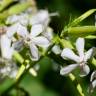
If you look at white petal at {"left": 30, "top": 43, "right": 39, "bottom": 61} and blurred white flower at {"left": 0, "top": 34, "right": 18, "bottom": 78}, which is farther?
blurred white flower at {"left": 0, "top": 34, "right": 18, "bottom": 78}

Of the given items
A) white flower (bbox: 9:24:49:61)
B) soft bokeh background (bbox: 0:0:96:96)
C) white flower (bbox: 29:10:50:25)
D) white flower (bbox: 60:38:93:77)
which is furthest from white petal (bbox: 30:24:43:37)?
soft bokeh background (bbox: 0:0:96:96)

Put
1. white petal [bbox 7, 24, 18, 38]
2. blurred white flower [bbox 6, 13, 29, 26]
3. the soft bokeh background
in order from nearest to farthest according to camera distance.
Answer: white petal [bbox 7, 24, 18, 38] < blurred white flower [bbox 6, 13, 29, 26] < the soft bokeh background

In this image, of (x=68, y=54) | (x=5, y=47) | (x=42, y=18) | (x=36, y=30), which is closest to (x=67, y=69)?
(x=68, y=54)

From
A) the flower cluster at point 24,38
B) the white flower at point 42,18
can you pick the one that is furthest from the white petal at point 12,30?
the white flower at point 42,18

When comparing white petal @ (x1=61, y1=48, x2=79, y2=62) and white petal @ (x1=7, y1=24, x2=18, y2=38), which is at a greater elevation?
white petal @ (x1=7, y1=24, x2=18, y2=38)

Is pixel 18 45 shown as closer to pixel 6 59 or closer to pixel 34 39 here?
pixel 34 39

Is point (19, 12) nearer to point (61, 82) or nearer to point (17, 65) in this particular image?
point (17, 65)

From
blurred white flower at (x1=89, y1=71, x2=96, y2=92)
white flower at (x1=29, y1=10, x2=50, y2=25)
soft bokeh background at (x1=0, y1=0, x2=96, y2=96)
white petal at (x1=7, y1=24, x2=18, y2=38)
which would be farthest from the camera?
soft bokeh background at (x1=0, y1=0, x2=96, y2=96)

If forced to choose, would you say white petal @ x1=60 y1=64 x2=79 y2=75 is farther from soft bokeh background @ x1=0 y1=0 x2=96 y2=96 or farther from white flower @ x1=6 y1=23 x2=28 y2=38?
soft bokeh background @ x1=0 y1=0 x2=96 y2=96

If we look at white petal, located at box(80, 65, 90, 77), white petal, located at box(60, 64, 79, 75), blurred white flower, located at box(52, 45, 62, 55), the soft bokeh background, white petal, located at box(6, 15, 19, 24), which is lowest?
the soft bokeh background

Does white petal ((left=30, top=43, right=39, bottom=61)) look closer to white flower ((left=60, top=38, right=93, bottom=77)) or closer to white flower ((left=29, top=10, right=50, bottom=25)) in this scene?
white flower ((left=60, top=38, right=93, bottom=77))
